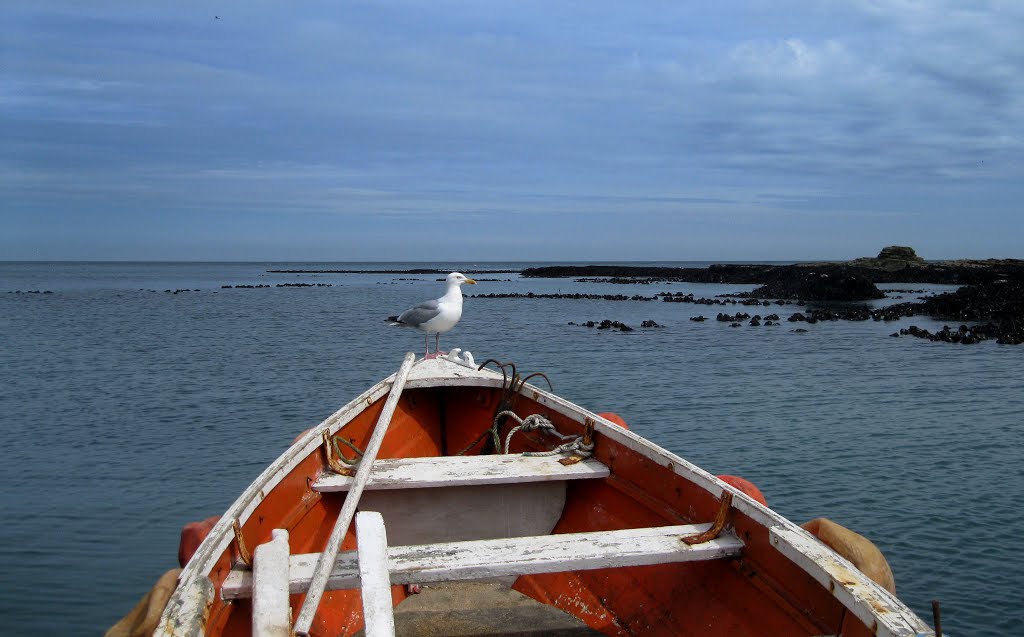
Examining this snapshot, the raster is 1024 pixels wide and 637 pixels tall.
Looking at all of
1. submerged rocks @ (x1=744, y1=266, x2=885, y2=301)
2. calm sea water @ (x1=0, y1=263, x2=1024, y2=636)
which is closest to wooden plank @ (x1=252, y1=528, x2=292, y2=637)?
calm sea water @ (x1=0, y1=263, x2=1024, y2=636)

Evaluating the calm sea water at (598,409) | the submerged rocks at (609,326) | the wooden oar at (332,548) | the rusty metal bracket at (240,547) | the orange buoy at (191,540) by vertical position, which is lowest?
the calm sea water at (598,409)

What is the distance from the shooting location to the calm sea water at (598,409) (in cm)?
674

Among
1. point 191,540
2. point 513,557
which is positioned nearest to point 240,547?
point 191,540

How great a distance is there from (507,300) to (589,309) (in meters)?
10.9

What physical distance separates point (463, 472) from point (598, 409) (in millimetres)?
8960

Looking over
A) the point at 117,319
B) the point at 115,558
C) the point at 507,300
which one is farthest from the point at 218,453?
the point at 507,300

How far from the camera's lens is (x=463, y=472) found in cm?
487

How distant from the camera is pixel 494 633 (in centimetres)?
450

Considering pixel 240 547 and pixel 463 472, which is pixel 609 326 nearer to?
pixel 463 472

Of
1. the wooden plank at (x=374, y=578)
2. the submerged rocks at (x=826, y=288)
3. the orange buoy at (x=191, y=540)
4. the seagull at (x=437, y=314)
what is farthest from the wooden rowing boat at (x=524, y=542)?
the submerged rocks at (x=826, y=288)

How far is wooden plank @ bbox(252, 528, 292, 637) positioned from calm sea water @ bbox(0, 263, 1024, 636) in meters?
3.74

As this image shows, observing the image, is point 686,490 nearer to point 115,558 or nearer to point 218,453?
point 115,558

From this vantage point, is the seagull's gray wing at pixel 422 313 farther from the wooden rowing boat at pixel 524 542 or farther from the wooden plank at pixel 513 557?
the wooden plank at pixel 513 557

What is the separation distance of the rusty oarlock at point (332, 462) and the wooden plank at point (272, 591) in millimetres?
1716
